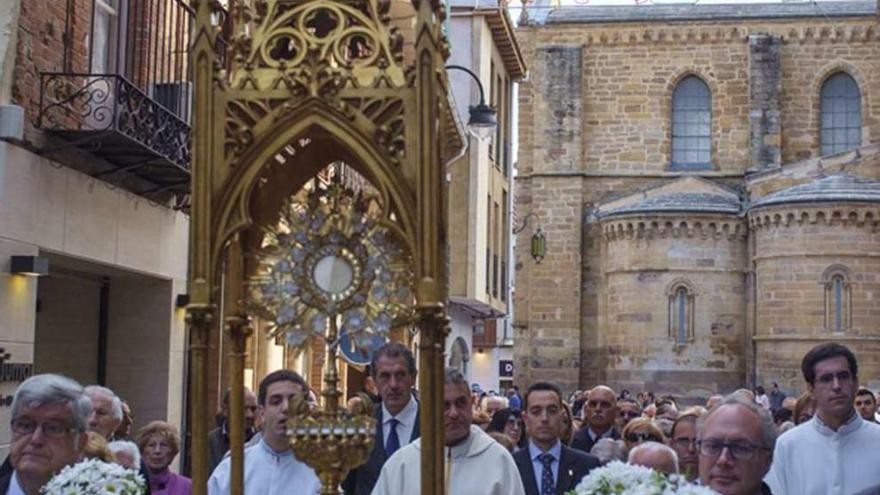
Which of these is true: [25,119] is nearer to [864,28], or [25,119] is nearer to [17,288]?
[17,288]

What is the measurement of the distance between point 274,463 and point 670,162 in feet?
147

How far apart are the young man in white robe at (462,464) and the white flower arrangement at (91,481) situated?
1245mm

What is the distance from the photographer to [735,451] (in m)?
5.29

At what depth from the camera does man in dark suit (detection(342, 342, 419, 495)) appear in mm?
7809

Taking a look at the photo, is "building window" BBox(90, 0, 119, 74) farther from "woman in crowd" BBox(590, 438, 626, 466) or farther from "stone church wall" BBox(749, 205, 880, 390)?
"stone church wall" BBox(749, 205, 880, 390)

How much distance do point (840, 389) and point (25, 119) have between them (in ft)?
24.2

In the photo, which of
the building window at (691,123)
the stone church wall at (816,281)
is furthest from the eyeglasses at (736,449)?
the building window at (691,123)

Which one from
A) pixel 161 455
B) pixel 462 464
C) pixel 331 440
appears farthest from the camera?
pixel 161 455

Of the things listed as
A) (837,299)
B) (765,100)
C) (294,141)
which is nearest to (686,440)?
(294,141)

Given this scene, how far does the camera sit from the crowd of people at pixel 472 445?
546 cm

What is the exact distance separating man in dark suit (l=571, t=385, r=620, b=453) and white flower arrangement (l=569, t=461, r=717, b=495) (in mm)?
5943

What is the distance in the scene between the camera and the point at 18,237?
12.3 m

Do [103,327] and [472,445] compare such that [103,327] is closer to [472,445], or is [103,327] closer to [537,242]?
[472,445]

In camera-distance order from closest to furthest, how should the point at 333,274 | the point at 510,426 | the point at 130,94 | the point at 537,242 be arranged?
the point at 333,274, the point at 510,426, the point at 130,94, the point at 537,242
